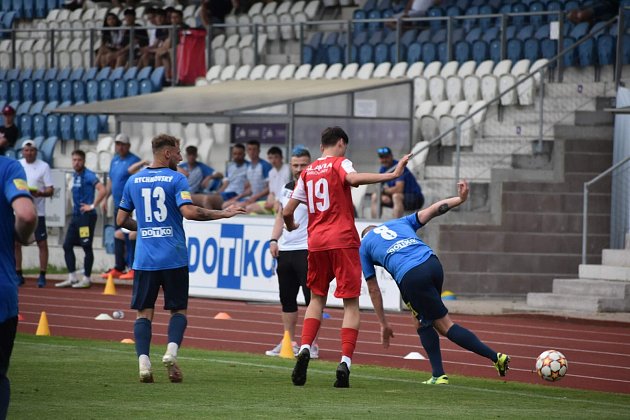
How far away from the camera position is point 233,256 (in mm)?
21141

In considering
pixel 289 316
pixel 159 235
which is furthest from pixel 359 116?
pixel 159 235

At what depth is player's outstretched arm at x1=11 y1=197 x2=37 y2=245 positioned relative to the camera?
6992 millimetres

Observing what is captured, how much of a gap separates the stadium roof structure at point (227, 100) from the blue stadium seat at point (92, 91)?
4936mm

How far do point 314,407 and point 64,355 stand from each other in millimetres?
4469

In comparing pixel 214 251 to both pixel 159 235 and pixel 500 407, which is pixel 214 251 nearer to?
pixel 159 235

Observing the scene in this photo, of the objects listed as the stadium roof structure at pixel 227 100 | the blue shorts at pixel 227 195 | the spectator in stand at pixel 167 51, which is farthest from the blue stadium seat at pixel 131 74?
the blue shorts at pixel 227 195

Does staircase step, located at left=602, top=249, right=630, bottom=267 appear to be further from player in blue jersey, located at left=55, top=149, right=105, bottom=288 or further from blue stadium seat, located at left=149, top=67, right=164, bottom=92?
blue stadium seat, located at left=149, top=67, right=164, bottom=92

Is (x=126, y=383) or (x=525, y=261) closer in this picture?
(x=126, y=383)

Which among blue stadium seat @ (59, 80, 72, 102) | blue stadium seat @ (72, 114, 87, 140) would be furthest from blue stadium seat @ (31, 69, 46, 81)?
blue stadium seat @ (72, 114, 87, 140)

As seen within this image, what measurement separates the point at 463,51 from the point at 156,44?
27.1 ft

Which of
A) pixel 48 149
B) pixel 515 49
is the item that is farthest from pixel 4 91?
pixel 515 49

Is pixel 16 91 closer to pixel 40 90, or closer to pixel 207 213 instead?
pixel 40 90

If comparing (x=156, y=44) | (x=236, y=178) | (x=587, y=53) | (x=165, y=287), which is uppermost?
(x=156, y=44)

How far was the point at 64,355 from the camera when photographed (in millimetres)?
13219
